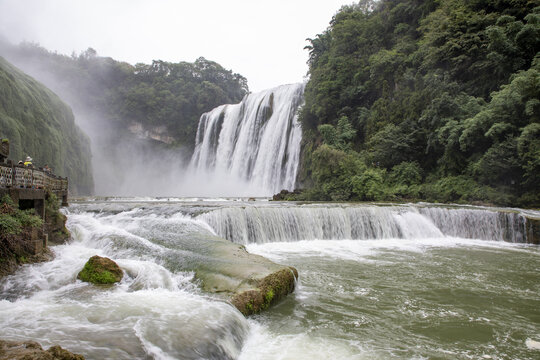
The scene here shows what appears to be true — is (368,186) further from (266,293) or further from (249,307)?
→ (249,307)

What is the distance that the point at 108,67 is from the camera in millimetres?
55438

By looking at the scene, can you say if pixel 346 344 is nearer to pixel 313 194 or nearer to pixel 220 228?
pixel 220 228

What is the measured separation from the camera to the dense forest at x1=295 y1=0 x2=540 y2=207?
673 inches

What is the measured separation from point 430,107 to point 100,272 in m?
22.3

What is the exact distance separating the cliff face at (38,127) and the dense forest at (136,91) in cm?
1880

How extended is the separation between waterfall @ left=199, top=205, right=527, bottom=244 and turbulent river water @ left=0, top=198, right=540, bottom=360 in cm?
86

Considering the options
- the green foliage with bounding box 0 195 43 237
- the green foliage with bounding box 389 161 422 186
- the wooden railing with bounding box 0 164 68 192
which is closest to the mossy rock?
the green foliage with bounding box 0 195 43 237

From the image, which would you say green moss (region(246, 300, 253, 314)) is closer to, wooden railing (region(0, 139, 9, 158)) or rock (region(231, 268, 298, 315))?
rock (region(231, 268, 298, 315))

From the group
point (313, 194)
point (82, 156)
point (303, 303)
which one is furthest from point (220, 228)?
point (82, 156)

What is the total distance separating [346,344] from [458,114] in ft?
67.2

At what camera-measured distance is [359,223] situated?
1384 centimetres

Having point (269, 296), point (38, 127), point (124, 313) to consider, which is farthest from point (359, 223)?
point (38, 127)

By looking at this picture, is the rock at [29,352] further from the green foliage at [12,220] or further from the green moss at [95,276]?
the green foliage at [12,220]

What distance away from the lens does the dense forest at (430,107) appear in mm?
17094
